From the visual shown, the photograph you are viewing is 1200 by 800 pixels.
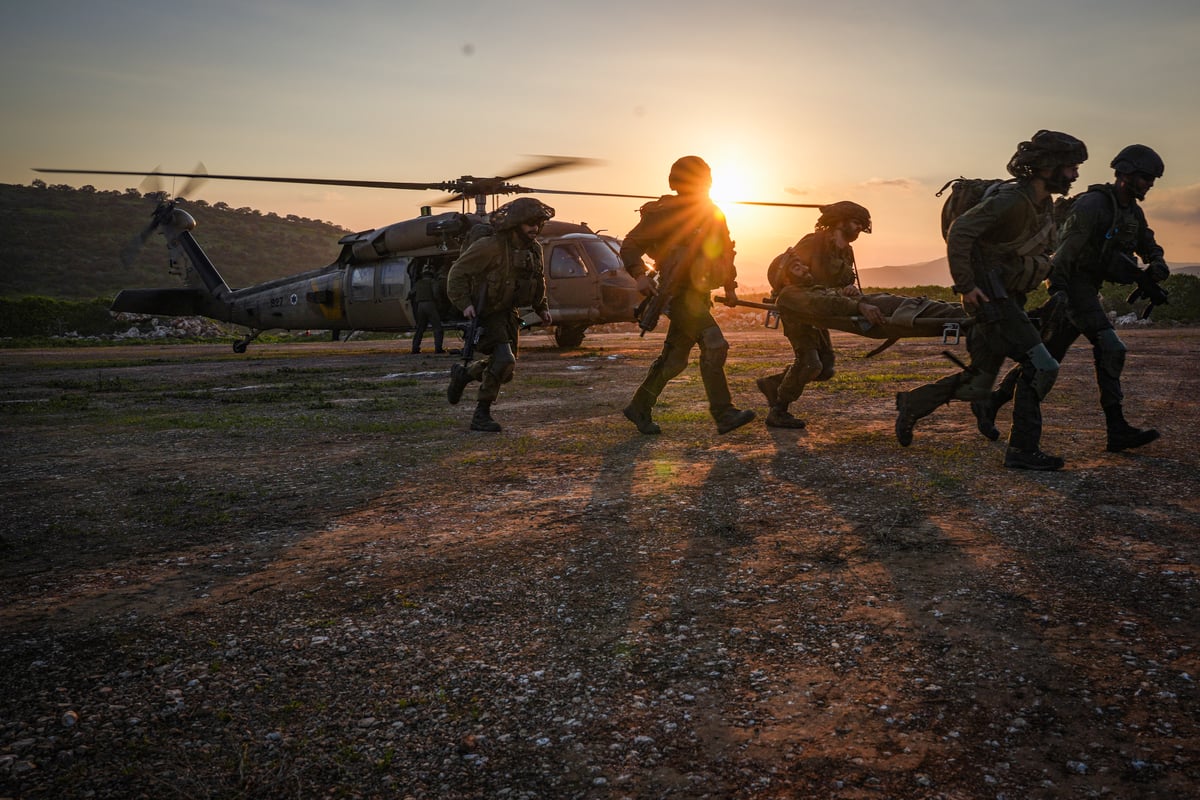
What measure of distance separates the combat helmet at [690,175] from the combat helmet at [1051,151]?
2563mm

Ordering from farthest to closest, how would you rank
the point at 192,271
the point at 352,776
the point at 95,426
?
the point at 192,271 < the point at 95,426 < the point at 352,776

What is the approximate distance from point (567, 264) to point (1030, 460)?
40.9 feet

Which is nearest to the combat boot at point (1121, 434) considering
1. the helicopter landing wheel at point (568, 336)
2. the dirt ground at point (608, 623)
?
the dirt ground at point (608, 623)

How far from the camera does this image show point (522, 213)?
7695 mm

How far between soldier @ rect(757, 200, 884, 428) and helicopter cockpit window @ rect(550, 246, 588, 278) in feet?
32.5

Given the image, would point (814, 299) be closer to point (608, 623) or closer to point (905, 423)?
point (905, 423)

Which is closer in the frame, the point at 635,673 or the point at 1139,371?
the point at 635,673

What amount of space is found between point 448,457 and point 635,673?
4.10 metres

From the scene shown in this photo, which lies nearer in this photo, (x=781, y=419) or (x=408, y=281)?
(x=781, y=419)

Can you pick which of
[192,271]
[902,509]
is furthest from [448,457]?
[192,271]

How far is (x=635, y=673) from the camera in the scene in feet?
8.91

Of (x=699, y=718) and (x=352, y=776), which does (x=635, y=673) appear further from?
(x=352, y=776)

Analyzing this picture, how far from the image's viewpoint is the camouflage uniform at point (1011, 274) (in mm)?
5438

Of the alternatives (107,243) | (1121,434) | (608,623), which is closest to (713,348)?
(1121,434)
